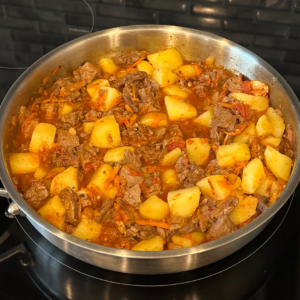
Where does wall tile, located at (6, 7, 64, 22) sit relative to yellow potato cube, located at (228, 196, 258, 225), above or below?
above

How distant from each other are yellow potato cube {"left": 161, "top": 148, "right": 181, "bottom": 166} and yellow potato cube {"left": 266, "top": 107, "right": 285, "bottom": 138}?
658 millimetres

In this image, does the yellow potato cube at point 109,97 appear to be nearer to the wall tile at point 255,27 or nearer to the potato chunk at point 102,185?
the potato chunk at point 102,185

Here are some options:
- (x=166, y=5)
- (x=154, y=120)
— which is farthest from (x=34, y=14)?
(x=154, y=120)

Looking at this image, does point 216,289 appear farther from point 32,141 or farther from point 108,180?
point 32,141

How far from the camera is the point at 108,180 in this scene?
8.10 feet

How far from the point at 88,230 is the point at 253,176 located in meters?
0.99

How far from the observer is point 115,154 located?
2631 mm

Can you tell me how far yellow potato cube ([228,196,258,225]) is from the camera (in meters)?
2.27

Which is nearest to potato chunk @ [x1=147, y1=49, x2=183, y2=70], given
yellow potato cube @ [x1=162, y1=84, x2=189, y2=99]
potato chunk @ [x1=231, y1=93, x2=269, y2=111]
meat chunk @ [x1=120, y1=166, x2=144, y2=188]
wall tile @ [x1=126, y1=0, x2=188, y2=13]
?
yellow potato cube @ [x1=162, y1=84, x2=189, y2=99]

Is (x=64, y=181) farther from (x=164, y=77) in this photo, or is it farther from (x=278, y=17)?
(x=278, y=17)

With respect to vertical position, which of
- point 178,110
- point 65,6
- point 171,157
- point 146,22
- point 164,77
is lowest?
point 171,157

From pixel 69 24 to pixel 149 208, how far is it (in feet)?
Result: 6.31

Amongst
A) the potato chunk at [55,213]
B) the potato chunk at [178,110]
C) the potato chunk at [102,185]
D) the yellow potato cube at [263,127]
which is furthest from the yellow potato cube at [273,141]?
the potato chunk at [55,213]

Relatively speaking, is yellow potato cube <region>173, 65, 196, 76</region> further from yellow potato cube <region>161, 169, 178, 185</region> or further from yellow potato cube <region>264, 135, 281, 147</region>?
yellow potato cube <region>161, 169, 178, 185</region>
